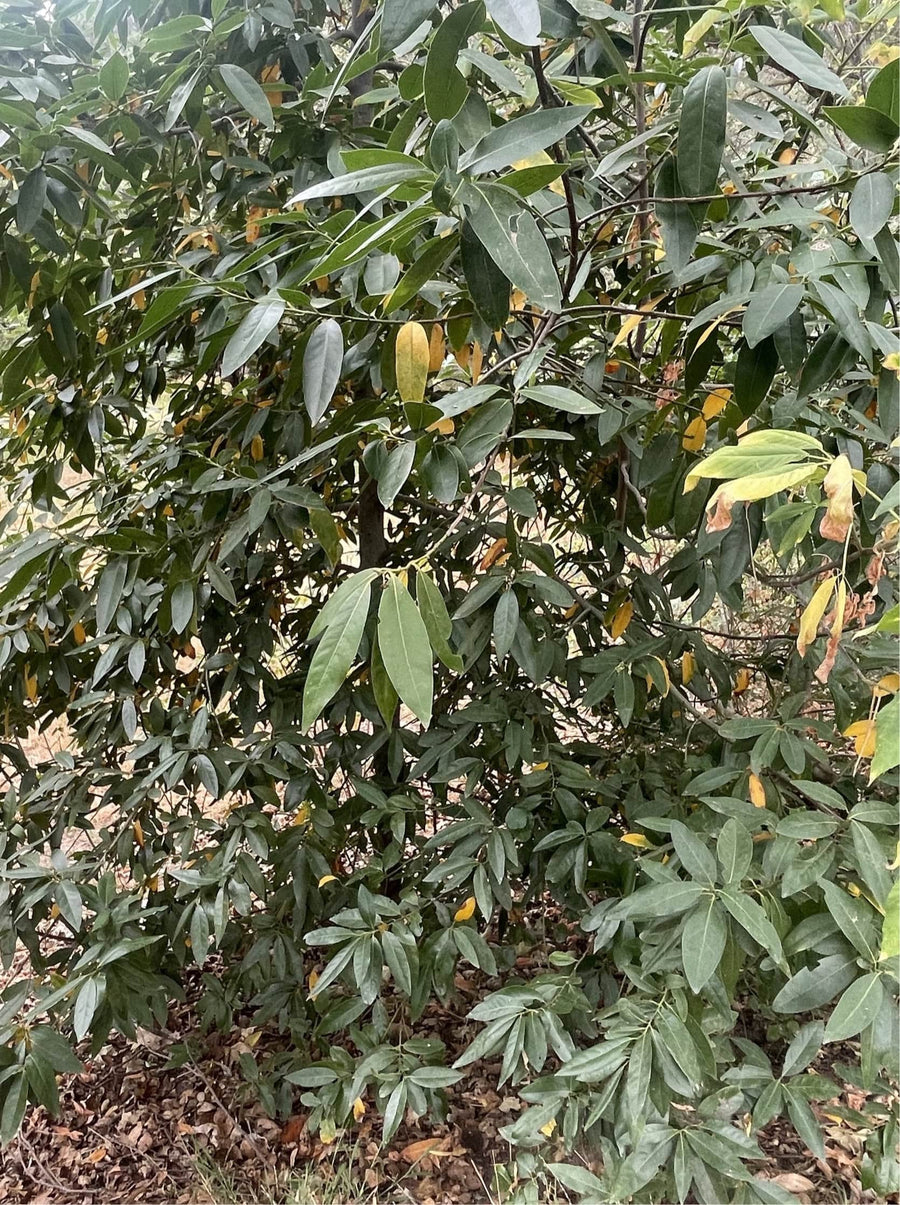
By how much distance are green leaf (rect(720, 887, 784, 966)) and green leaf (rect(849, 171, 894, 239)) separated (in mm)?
587

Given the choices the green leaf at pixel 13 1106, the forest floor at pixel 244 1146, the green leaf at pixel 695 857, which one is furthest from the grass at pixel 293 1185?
the green leaf at pixel 695 857

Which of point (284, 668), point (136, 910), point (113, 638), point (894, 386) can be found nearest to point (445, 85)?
point (894, 386)

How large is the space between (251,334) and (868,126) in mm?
476

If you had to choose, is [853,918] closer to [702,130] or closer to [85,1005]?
[702,130]

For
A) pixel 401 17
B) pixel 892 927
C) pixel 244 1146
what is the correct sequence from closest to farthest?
1. pixel 892 927
2. pixel 401 17
3. pixel 244 1146

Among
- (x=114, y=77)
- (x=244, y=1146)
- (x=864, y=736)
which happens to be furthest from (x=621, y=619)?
(x=244, y=1146)

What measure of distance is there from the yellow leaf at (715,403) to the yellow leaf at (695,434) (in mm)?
24

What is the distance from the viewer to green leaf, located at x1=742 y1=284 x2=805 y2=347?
678 millimetres

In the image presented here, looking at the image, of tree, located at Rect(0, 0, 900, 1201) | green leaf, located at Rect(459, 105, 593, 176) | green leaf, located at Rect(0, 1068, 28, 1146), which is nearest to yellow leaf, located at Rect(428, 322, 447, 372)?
tree, located at Rect(0, 0, 900, 1201)

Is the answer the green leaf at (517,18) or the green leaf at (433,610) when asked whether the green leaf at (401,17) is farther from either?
the green leaf at (433,610)

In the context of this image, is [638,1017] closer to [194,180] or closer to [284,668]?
[284,668]

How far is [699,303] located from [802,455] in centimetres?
60

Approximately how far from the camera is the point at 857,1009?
70 cm

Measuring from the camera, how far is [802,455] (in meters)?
0.52
